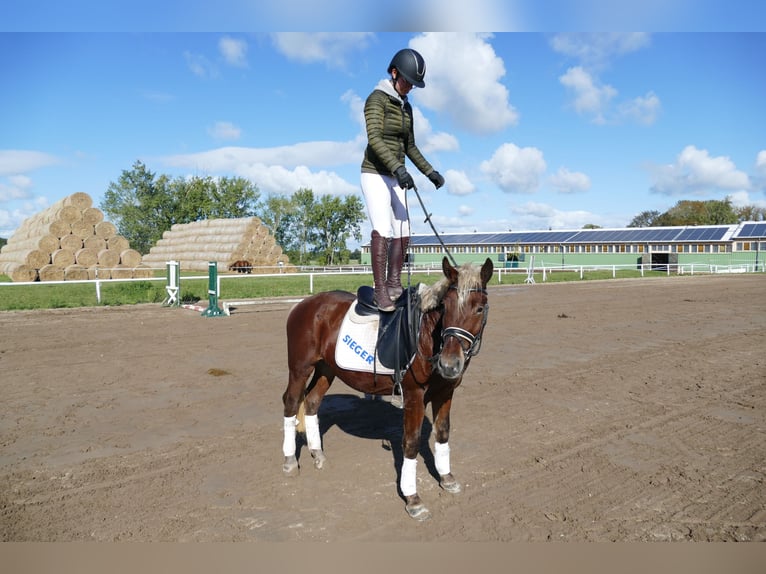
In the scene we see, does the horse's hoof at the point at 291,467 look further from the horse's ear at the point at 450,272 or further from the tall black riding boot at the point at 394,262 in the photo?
the horse's ear at the point at 450,272

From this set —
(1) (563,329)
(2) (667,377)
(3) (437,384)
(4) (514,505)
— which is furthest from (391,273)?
(1) (563,329)

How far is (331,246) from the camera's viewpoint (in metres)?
83.2

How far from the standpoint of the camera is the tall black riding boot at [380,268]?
434cm

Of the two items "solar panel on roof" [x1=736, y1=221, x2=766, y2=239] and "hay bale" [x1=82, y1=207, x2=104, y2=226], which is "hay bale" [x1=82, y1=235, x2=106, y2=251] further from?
"solar panel on roof" [x1=736, y1=221, x2=766, y2=239]

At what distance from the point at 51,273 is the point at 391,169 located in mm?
29267

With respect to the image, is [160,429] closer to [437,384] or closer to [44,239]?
[437,384]

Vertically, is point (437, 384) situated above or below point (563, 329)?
above

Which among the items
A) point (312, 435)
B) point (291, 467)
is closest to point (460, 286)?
point (312, 435)

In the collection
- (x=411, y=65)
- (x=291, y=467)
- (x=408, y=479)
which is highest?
(x=411, y=65)

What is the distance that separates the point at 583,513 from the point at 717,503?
1.16m

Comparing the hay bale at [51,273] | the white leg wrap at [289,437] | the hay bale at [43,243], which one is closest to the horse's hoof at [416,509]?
the white leg wrap at [289,437]

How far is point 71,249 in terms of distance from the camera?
28.1 meters

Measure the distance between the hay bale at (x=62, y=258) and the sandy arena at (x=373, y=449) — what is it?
63.6ft

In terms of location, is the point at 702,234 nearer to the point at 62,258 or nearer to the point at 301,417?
the point at 62,258
